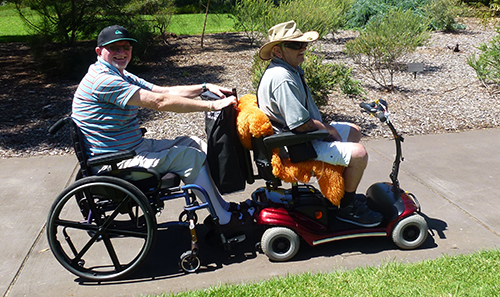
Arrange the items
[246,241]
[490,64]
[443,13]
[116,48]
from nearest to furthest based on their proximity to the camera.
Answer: [116,48] → [246,241] → [490,64] → [443,13]

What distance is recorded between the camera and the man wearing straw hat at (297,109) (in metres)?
3.33

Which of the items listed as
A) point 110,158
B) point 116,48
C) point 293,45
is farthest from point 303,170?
point 116,48

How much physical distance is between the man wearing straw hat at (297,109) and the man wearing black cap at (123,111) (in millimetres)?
336

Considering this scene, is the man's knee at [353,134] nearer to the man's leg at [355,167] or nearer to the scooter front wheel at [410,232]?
the man's leg at [355,167]

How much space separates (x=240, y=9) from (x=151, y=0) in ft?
7.15

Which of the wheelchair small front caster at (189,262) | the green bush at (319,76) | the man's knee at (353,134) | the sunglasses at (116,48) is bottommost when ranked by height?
the wheelchair small front caster at (189,262)

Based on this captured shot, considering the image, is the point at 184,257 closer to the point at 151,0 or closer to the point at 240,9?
the point at 151,0

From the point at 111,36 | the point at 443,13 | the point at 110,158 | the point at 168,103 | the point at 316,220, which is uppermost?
the point at 111,36

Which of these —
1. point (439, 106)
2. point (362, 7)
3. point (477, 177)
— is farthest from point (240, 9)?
point (477, 177)

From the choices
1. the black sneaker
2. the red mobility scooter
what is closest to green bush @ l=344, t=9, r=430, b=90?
the red mobility scooter

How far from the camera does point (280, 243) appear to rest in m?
3.48

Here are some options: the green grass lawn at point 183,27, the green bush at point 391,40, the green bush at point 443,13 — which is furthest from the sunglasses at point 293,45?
the green grass lawn at point 183,27

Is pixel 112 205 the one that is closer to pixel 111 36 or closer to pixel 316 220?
pixel 111 36

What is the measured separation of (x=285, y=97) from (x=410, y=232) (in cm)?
143
